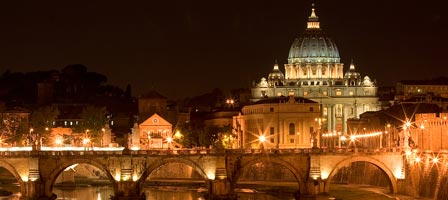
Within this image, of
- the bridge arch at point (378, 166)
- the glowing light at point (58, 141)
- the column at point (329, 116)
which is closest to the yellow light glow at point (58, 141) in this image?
the glowing light at point (58, 141)

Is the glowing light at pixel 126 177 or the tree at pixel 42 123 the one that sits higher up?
the tree at pixel 42 123

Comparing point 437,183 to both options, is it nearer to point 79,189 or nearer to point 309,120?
point 79,189

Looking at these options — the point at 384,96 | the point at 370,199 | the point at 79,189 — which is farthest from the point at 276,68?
the point at 370,199

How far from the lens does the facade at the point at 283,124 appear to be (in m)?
145

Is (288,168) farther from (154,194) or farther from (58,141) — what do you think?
(58,141)

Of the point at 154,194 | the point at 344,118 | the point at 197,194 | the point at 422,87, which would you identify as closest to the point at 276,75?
the point at 344,118

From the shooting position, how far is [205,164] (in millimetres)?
90625

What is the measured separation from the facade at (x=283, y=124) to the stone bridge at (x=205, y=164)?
52508mm

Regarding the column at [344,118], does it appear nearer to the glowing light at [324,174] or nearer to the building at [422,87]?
the building at [422,87]

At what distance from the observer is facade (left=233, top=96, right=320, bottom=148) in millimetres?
144625

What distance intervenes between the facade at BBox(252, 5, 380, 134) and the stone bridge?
8405cm

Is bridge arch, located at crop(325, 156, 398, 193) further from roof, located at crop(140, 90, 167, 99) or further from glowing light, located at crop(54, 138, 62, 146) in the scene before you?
roof, located at crop(140, 90, 167, 99)

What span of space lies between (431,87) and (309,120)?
43516 millimetres

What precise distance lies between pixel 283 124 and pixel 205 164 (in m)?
55.3
